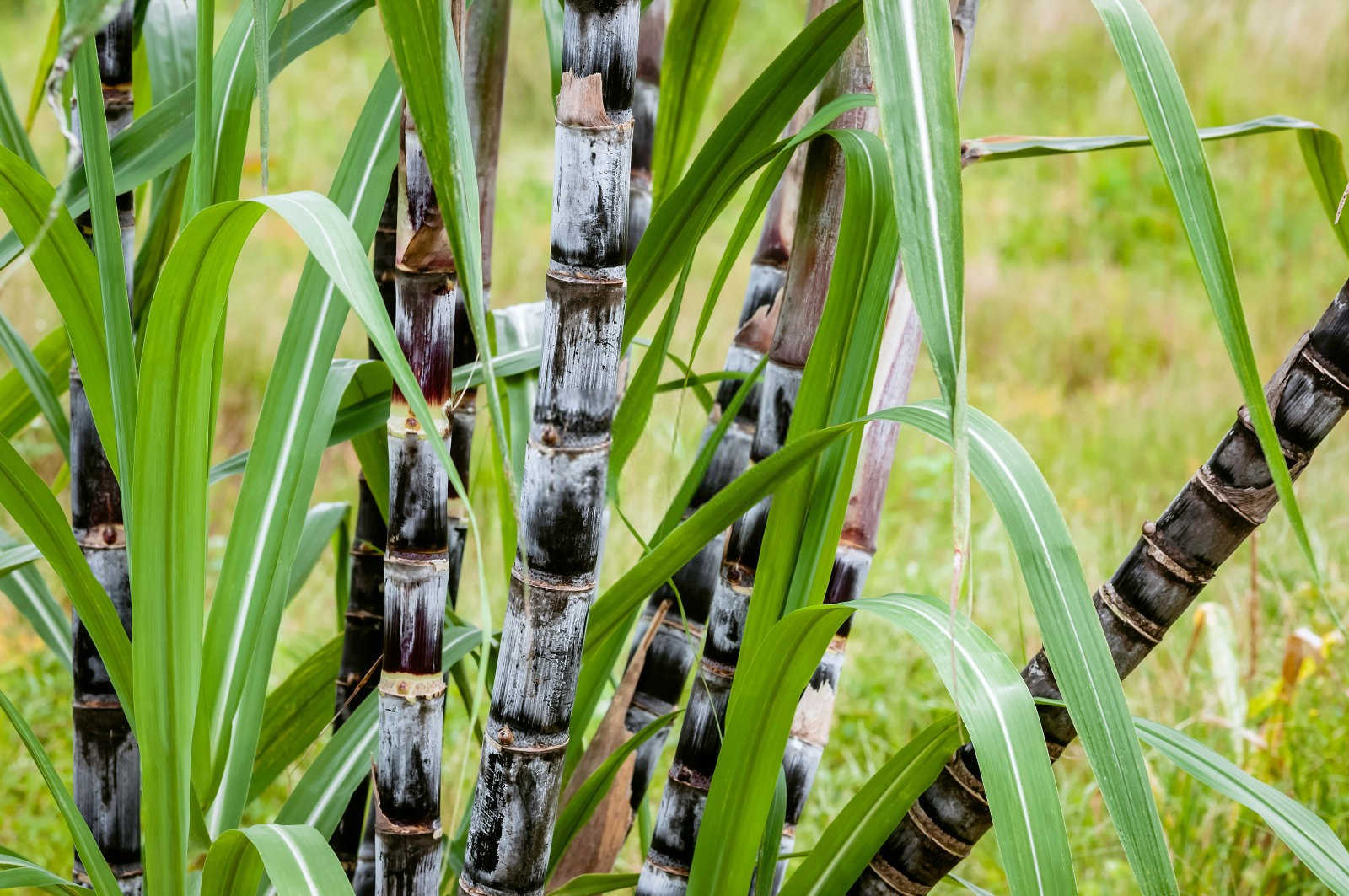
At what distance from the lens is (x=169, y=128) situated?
1.46 ft

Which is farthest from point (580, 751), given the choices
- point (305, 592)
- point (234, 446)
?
point (234, 446)

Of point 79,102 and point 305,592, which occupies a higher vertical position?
point 79,102

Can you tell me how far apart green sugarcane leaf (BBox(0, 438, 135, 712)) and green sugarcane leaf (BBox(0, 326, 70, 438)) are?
13 centimetres

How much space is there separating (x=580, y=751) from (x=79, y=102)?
40 centimetres

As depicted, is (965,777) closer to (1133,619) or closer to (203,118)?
(1133,619)

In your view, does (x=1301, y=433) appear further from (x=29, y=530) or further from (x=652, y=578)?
(x=29, y=530)

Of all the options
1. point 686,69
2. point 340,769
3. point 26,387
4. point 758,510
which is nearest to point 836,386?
point 758,510

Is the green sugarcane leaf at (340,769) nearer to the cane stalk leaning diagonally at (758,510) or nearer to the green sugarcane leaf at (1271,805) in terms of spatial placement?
the cane stalk leaning diagonally at (758,510)

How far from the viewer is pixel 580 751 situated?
598 millimetres

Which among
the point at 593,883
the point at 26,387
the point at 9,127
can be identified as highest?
the point at 9,127

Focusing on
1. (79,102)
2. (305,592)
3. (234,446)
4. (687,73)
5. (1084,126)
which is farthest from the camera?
(1084,126)

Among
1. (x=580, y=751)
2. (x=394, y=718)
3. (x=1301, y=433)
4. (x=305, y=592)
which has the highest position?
(x=1301, y=433)

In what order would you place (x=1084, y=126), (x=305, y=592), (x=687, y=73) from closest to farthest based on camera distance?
1. (x=687, y=73)
2. (x=305, y=592)
3. (x=1084, y=126)

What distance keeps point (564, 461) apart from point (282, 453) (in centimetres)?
11
